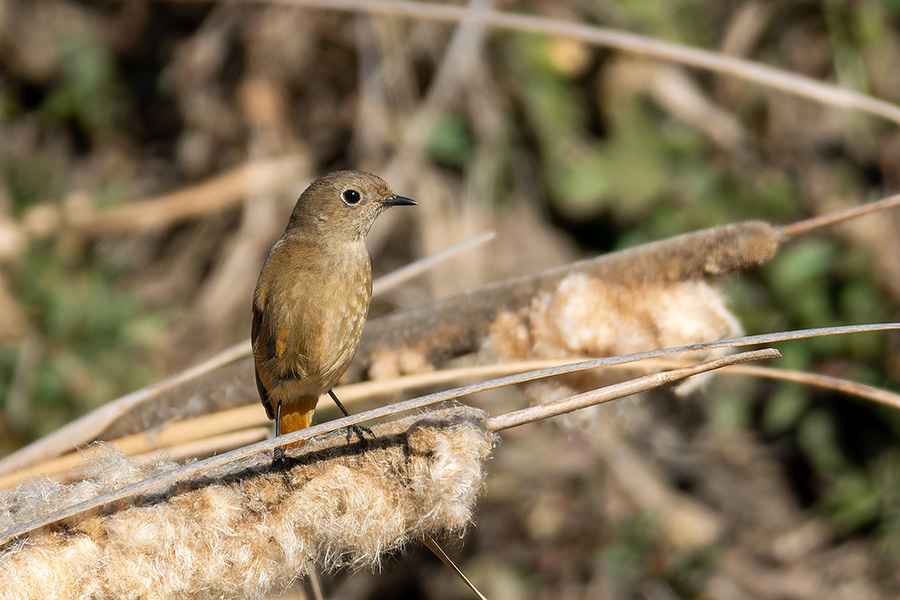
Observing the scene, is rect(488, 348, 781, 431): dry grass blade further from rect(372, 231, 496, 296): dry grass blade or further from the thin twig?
rect(372, 231, 496, 296): dry grass blade

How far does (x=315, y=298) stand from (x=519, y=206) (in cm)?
260

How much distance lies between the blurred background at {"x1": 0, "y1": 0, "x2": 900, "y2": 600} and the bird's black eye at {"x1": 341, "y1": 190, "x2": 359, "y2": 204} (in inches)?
71.9

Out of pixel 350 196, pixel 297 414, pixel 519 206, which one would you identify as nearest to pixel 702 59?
pixel 350 196

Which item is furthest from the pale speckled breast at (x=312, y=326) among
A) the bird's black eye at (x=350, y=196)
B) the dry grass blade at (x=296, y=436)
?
the dry grass blade at (x=296, y=436)

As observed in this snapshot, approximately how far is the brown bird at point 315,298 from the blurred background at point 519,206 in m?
1.85

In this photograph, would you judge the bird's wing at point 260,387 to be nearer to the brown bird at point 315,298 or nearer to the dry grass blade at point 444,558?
the brown bird at point 315,298

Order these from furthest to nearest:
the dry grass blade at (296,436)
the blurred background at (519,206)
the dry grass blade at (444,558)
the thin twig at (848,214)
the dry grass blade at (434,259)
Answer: the blurred background at (519,206)
the dry grass blade at (434,259)
the thin twig at (848,214)
the dry grass blade at (444,558)
the dry grass blade at (296,436)

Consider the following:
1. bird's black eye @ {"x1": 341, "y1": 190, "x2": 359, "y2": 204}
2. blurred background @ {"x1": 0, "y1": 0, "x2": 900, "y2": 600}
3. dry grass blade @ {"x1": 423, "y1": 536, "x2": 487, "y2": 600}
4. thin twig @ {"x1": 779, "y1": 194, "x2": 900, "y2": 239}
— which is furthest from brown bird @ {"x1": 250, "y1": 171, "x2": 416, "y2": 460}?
blurred background @ {"x1": 0, "y1": 0, "x2": 900, "y2": 600}

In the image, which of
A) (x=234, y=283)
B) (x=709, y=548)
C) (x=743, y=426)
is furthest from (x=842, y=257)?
(x=234, y=283)

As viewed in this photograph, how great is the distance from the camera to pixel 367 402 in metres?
3.55

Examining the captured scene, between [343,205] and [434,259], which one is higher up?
[343,205]

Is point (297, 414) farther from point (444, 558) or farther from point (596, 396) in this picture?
point (596, 396)

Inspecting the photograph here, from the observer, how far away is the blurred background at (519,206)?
4.45 metres

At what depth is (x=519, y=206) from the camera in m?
5.04
